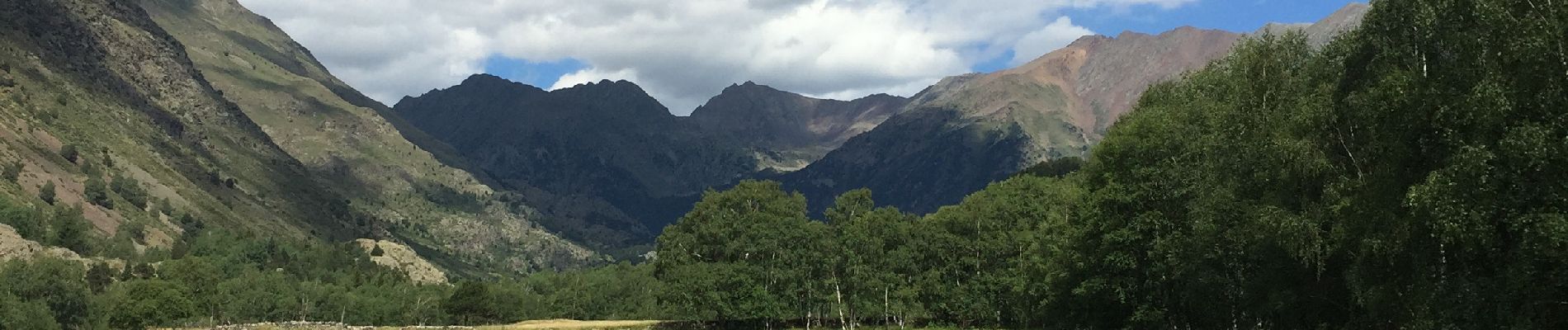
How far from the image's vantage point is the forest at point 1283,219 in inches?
1099

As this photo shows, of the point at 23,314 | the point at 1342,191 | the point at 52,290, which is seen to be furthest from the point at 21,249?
the point at 1342,191

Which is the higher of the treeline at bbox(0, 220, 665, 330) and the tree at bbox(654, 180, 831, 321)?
the tree at bbox(654, 180, 831, 321)

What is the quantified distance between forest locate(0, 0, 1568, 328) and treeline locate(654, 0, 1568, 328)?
0.34ft

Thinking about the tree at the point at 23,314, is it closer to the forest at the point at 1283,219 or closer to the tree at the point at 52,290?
the tree at the point at 52,290

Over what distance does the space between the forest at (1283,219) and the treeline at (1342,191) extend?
10cm

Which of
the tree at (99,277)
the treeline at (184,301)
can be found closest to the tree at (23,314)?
the treeline at (184,301)

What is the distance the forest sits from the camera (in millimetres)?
27922

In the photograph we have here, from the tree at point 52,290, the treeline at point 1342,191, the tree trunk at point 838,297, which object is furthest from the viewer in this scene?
the tree at point 52,290

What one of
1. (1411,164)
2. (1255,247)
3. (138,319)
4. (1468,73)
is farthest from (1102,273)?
(138,319)

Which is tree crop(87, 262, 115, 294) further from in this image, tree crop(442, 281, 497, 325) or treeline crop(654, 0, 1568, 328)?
treeline crop(654, 0, 1568, 328)

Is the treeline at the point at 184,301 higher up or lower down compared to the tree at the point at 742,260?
lower down

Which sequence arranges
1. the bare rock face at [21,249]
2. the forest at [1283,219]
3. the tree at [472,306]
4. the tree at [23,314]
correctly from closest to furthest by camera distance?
1. the forest at [1283,219]
2. the tree at [23,314]
3. the tree at [472,306]
4. the bare rock face at [21,249]

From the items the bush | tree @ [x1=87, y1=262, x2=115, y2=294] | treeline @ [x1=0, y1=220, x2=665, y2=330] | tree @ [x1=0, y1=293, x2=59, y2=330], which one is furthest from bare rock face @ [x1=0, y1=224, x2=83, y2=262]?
tree @ [x1=0, y1=293, x2=59, y2=330]

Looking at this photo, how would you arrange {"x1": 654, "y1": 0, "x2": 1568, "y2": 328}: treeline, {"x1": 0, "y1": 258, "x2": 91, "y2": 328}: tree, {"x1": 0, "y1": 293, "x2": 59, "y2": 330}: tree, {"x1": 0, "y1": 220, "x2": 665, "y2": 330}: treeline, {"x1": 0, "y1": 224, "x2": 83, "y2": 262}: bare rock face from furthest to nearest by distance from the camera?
{"x1": 0, "y1": 224, "x2": 83, "y2": 262}: bare rock face
{"x1": 0, "y1": 220, "x2": 665, "y2": 330}: treeline
{"x1": 0, "y1": 258, "x2": 91, "y2": 328}: tree
{"x1": 0, "y1": 293, "x2": 59, "y2": 330}: tree
{"x1": 654, "y1": 0, "x2": 1568, "y2": 328}: treeline
